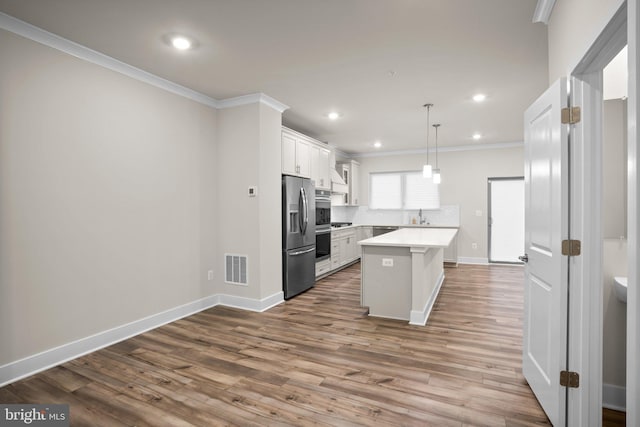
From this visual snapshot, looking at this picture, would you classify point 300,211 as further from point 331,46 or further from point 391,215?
point 391,215

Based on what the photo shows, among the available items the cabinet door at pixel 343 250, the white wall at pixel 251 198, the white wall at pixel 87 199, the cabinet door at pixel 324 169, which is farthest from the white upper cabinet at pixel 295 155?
the cabinet door at pixel 343 250

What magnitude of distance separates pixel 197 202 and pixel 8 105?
75.5 inches

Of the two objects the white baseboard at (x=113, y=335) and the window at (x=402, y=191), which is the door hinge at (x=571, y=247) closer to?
the white baseboard at (x=113, y=335)

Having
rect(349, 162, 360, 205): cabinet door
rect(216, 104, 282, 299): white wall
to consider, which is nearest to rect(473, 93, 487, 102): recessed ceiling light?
rect(216, 104, 282, 299): white wall

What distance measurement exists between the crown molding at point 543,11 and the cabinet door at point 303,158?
3308 millimetres

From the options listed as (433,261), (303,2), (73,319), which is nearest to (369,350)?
(433,261)

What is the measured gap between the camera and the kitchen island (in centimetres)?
361

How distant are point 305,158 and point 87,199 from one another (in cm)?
308

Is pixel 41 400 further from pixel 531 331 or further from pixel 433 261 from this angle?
pixel 433 261

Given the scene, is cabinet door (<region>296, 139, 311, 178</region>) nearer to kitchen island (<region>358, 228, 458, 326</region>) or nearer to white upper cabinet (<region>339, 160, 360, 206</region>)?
kitchen island (<region>358, 228, 458, 326</region>)

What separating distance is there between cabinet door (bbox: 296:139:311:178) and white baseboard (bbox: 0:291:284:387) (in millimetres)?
1909

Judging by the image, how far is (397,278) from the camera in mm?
3777

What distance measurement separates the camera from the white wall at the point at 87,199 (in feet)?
8.09

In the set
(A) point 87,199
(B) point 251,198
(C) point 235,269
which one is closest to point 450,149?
(B) point 251,198
